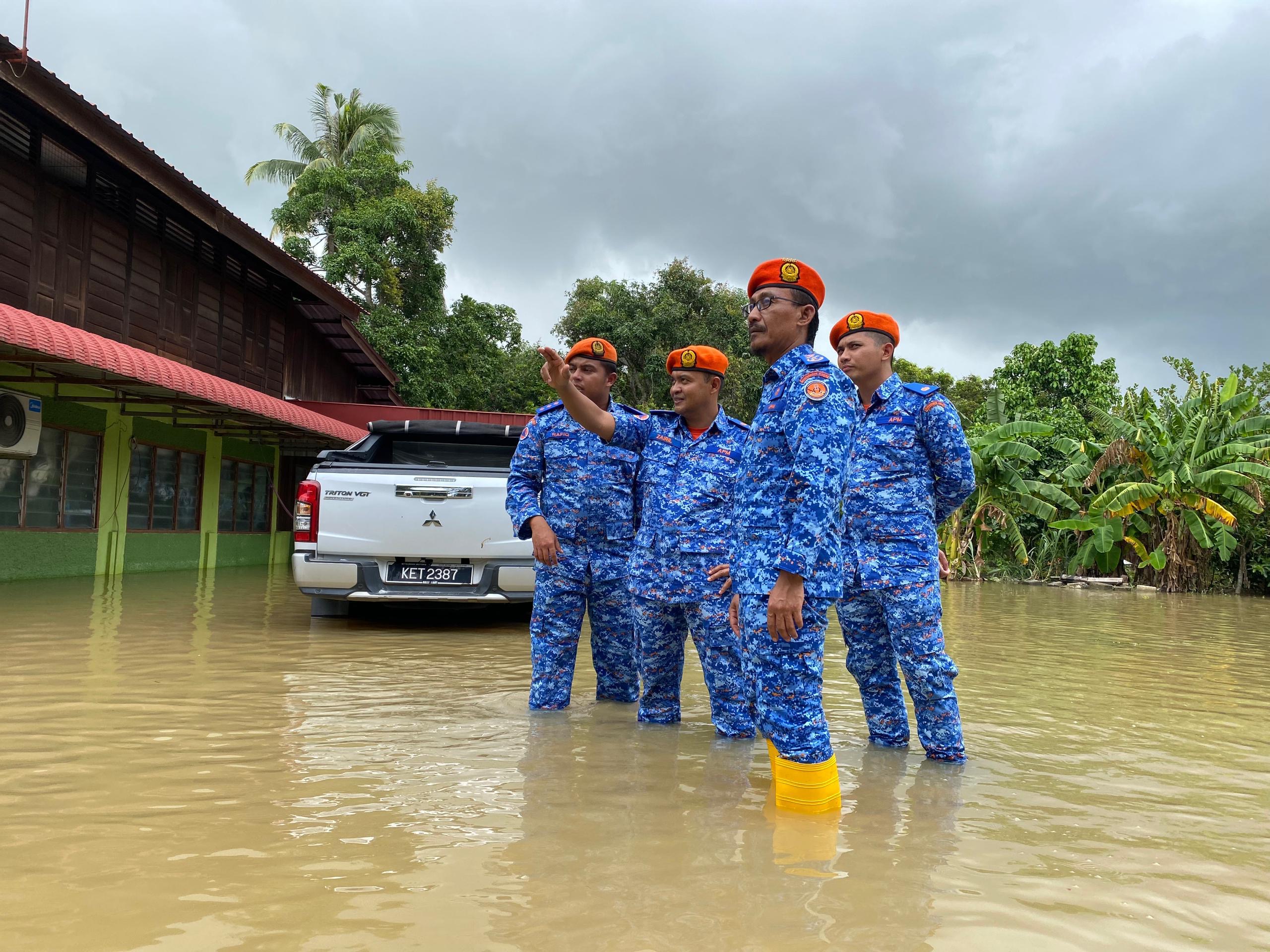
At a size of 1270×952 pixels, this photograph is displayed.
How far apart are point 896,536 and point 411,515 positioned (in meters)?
4.21

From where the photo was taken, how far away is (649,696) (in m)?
4.22

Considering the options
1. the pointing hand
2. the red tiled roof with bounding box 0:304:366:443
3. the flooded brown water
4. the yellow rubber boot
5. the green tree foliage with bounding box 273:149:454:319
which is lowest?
the flooded brown water

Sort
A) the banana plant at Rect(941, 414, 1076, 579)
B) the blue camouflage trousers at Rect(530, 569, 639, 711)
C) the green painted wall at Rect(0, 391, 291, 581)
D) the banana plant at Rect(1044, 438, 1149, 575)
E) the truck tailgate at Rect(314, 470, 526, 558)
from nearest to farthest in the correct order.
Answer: the blue camouflage trousers at Rect(530, 569, 639, 711), the truck tailgate at Rect(314, 470, 526, 558), the green painted wall at Rect(0, 391, 291, 581), the banana plant at Rect(1044, 438, 1149, 575), the banana plant at Rect(941, 414, 1076, 579)

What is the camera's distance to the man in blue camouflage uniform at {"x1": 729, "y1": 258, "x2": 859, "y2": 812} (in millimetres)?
2973

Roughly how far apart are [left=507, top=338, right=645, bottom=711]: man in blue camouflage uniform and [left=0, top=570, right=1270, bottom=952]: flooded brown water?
37 cm

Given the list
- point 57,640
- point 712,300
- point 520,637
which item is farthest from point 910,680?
point 712,300

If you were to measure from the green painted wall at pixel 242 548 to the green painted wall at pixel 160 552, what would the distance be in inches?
38.3

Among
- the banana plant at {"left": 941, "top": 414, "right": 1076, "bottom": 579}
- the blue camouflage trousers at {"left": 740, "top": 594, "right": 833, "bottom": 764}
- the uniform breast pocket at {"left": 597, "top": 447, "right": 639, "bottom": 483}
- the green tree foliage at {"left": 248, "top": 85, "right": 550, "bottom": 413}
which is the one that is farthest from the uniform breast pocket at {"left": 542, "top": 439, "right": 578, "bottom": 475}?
the green tree foliage at {"left": 248, "top": 85, "right": 550, "bottom": 413}

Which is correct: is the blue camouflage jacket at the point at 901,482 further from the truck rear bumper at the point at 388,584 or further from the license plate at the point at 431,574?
the license plate at the point at 431,574

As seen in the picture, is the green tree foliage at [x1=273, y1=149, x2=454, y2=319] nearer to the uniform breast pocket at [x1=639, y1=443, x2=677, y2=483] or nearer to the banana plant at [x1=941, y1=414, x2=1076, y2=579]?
the banana plant at [x1=941, y1=414, x2=1076, y2=579]

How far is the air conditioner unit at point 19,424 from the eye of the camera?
1018cm

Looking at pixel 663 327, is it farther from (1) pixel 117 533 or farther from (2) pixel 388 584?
(2) pixel 388 584

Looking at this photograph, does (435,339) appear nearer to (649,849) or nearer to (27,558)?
(27,558)

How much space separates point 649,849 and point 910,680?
1471mm
